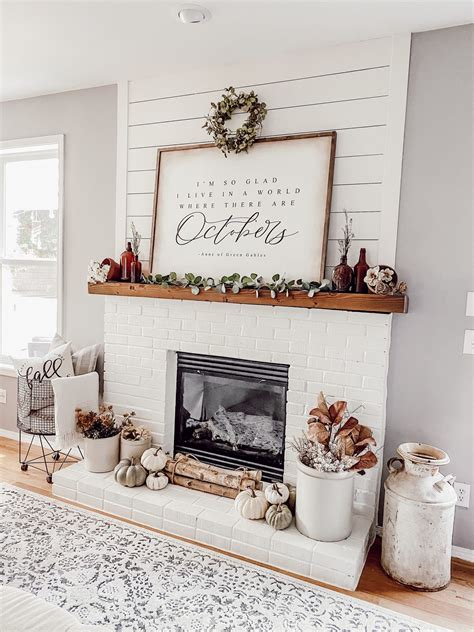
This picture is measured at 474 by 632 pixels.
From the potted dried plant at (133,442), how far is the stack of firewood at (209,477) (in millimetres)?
191

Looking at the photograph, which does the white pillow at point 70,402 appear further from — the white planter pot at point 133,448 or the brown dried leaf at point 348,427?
the brown dried leaf at point 348,427

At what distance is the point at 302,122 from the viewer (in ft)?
8.55

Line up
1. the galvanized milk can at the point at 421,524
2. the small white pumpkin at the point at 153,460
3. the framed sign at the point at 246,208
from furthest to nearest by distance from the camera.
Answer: the small white pumpkin at the point at 153,460, the framed sign at the point at 246,208, the galvanized milk can at the point at 421,524

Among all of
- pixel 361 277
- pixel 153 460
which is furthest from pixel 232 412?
pixel 361 277

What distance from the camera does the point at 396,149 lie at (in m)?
2.40

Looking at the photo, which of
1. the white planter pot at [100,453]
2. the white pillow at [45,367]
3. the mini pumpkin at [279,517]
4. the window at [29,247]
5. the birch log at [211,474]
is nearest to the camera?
the mini pumpkin at [279,517]

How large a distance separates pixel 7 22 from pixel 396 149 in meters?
2.00

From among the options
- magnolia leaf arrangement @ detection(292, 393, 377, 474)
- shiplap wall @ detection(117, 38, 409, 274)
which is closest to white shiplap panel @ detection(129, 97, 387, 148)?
shiplap wall @ detection(117, 38, 409, 274)

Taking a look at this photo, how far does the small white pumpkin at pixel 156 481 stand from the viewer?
2729 millimetres

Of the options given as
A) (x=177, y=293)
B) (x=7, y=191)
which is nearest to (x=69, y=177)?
(x=7, y=191)

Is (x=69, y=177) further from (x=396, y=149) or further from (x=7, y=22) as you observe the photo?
(x=396, y=149)

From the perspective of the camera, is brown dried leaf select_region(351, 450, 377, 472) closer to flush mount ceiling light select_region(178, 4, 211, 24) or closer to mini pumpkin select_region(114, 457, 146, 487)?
mini pumpkin select_region(114, 457, 146, 487)

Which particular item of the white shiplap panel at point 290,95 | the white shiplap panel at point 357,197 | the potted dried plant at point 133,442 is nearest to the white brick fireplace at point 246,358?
the potted dried plant at point 133,442

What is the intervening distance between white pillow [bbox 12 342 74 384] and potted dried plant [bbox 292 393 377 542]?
1.69m
